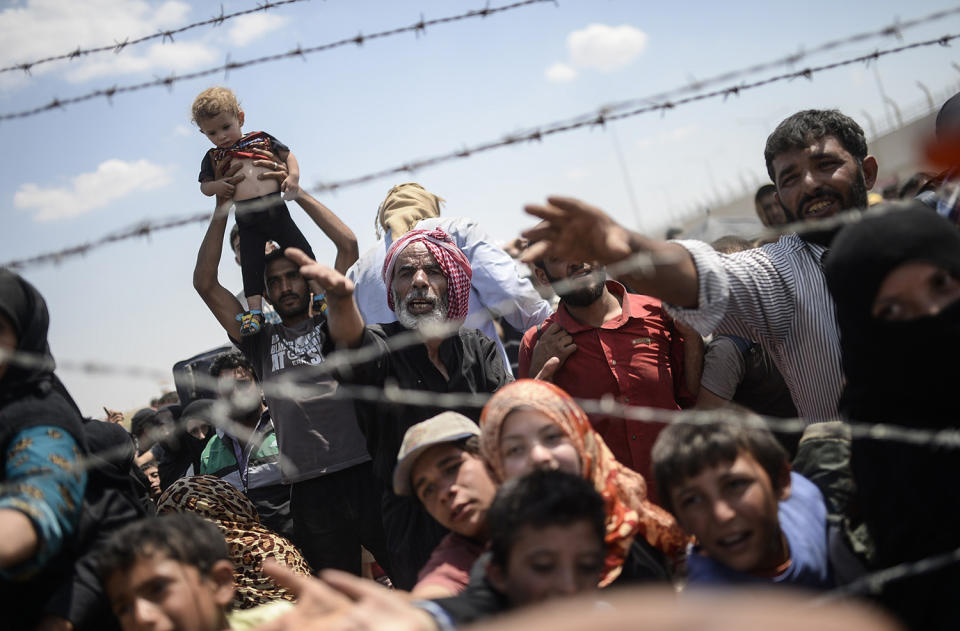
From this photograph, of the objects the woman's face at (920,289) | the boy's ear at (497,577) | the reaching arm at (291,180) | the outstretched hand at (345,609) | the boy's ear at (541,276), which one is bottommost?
the boy's ear at (497,577)

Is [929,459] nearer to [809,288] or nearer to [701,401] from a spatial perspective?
[809,288]

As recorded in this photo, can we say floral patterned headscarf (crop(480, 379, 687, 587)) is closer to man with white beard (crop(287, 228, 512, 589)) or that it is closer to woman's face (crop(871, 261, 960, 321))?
man with white beard (crop(287, 228, 512, 589))

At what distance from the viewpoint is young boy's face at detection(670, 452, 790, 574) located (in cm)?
214

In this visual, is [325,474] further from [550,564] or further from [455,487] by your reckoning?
[550,564]

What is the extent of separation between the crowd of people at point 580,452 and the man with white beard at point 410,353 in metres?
0.01

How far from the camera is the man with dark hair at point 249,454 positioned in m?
3.96

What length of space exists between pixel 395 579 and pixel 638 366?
4.95ft

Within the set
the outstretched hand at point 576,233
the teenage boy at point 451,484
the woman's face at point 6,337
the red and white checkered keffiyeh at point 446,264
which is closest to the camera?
the woman's face at point 6,337

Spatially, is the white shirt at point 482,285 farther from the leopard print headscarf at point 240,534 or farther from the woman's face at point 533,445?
the woman's face at point 533,445

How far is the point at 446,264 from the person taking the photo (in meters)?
3.94

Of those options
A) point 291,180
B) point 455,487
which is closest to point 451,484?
point 455,487

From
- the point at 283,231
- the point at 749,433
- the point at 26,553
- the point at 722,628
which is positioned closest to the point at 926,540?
the point at 749,433

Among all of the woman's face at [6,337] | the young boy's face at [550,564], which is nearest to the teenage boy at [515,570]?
the young boy's face at [550,564]

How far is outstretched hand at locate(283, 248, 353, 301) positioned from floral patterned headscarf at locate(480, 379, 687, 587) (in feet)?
2.35
